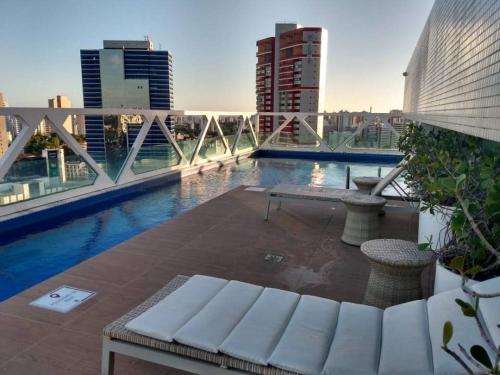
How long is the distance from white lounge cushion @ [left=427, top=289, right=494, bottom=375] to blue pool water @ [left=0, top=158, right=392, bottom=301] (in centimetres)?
407

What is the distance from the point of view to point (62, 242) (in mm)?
5766

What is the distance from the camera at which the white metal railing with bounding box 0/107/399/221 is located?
→ 6566 mm

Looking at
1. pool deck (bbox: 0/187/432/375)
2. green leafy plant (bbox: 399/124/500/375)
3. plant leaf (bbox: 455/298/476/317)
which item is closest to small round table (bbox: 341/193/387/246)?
pool deck (bbox: 0/187/432/375)

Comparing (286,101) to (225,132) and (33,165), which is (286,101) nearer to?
(225,132)

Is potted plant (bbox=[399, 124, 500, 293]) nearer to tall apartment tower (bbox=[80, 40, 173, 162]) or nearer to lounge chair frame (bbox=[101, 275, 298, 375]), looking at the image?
lounge chair frame (bbox=[101, 275, 298, 375])

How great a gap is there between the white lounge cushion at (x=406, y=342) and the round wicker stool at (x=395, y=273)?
0.58 meters

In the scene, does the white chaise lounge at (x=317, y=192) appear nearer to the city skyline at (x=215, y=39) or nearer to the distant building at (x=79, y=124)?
the distant building at (x=79, y=124)

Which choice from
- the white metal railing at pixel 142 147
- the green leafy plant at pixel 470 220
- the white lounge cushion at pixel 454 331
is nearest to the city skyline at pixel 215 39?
the white metal railing at pixel 142 147

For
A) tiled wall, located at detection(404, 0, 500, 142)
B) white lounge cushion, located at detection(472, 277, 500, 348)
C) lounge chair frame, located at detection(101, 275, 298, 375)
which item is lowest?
lounge chair frame, located at detection(101, 275, 298, 375)

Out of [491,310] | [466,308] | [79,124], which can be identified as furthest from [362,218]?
[79,124]

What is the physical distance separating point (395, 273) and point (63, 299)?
2.73 metres

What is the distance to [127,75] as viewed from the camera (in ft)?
168

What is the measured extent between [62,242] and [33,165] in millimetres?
1920

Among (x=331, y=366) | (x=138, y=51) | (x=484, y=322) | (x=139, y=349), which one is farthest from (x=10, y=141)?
(x=138, y=51)
